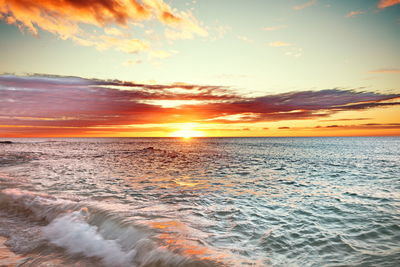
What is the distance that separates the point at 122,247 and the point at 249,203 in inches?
296

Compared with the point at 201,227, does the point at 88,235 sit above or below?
above

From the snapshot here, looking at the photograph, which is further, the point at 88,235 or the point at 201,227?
the point at 201,227

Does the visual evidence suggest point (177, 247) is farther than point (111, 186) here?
No

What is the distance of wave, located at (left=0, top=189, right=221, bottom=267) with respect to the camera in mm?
6627

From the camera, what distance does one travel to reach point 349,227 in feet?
29.9

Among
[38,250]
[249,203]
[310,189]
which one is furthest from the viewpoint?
[310,189]

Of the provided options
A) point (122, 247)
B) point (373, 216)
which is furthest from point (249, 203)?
point (122, 247)

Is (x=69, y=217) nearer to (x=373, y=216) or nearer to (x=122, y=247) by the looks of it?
(x=122, y=247)

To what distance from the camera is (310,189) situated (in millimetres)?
16625

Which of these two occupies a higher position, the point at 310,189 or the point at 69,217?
the point at 69,217

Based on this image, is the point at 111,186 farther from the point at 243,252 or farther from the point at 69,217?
the point at 243,252

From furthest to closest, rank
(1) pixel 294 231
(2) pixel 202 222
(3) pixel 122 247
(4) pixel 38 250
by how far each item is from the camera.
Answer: (2) pixel 202 222
(1) pixel 294 231
(3) pixel 122 247
(4) pixel 38 250

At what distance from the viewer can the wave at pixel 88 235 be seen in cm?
663

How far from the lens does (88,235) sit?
8.22 meters
